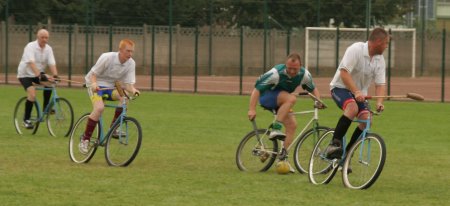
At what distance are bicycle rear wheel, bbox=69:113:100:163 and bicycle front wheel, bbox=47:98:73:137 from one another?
323 cm

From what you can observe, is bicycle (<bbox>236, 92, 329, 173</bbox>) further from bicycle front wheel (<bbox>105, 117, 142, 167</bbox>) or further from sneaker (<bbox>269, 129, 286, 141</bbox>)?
bicycle front wheel (<bbox>105, 117, 142, 167</bbox>)

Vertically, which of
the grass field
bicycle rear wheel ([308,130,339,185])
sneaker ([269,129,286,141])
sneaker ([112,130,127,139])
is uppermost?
sneaker ([269,129,286,141])

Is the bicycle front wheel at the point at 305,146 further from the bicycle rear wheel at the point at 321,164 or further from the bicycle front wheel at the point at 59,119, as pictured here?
the bicycle front wheel at the point at 59,119

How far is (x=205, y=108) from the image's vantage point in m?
25.6

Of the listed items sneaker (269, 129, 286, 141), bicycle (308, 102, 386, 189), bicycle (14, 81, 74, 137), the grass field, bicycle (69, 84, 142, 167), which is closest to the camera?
the grass field

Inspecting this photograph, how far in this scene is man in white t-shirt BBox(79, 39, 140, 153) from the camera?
44.3 feet

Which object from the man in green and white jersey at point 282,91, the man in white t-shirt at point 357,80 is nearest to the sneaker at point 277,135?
the man in green and white jersey at point 282,91

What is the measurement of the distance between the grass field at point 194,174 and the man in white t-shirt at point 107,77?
0.51m

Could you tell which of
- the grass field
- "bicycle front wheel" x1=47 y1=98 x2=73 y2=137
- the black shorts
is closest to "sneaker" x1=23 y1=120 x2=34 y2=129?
the grass field

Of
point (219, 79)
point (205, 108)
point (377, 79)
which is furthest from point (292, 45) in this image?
point (377, 79)

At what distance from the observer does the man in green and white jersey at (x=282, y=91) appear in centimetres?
A: 1239

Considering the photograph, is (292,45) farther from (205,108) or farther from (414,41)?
(205,108)

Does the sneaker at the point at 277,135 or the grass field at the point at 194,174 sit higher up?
the sneaker at the point at 277,135

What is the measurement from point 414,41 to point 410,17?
20338mm
